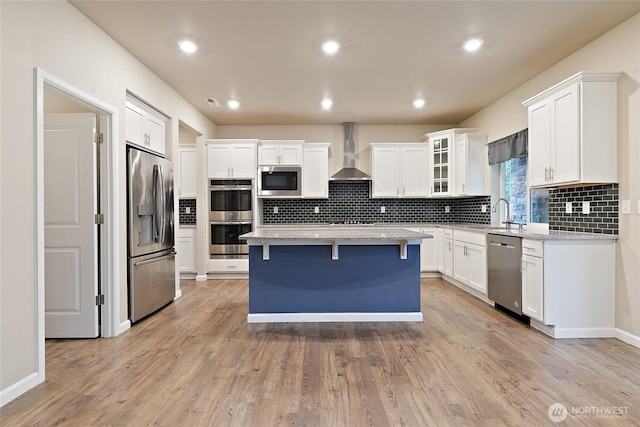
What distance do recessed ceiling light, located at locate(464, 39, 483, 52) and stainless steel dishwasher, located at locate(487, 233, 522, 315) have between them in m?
1.90

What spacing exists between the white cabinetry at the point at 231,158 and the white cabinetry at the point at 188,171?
38cm

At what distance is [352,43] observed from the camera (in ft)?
11.0

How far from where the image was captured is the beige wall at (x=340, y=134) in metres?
6.60

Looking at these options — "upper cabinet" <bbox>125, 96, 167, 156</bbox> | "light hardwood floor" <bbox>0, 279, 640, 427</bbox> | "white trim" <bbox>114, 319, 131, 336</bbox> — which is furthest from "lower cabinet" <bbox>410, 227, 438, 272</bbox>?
"white trim" <bbox>114, 319, 131, 336</bbox>

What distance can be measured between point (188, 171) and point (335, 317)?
3.84 m

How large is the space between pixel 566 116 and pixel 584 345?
6.53 ft

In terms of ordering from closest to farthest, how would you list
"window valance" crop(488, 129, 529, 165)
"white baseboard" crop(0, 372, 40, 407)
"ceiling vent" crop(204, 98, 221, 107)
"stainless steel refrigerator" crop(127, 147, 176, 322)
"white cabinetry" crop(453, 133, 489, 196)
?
1. "white baseboard" crop(0, 372, 40, 407)
2. "stainless steel refrigerator" crop(127, 147, 176, 322)
3. "window valance" crop(488, 129, 529, 165)
4. "ceiling vent" crop(204, 98, 221, 107)
5. "white cabinetry" crop(453, 133, 489, 196)

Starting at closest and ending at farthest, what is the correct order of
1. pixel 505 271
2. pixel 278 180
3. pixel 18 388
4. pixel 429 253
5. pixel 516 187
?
pixel 18 388 < pixel 505 271 < pixel 516 187 < pixel 429 253 < pixel 278 180

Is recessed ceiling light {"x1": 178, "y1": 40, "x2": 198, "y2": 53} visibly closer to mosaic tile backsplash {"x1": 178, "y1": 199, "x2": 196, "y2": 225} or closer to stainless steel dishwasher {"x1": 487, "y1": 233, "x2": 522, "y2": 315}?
mosaic tile backsplash {"x1": 178, "y1": 199, "x2": 196, "y2": 225}

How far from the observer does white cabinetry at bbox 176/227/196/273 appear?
5.91m

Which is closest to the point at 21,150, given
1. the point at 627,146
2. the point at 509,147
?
the point at 627,146

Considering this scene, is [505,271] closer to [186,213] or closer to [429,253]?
[429,253]

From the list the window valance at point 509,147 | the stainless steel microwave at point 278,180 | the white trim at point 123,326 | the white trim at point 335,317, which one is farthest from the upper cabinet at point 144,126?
the window valance at point 509,147
